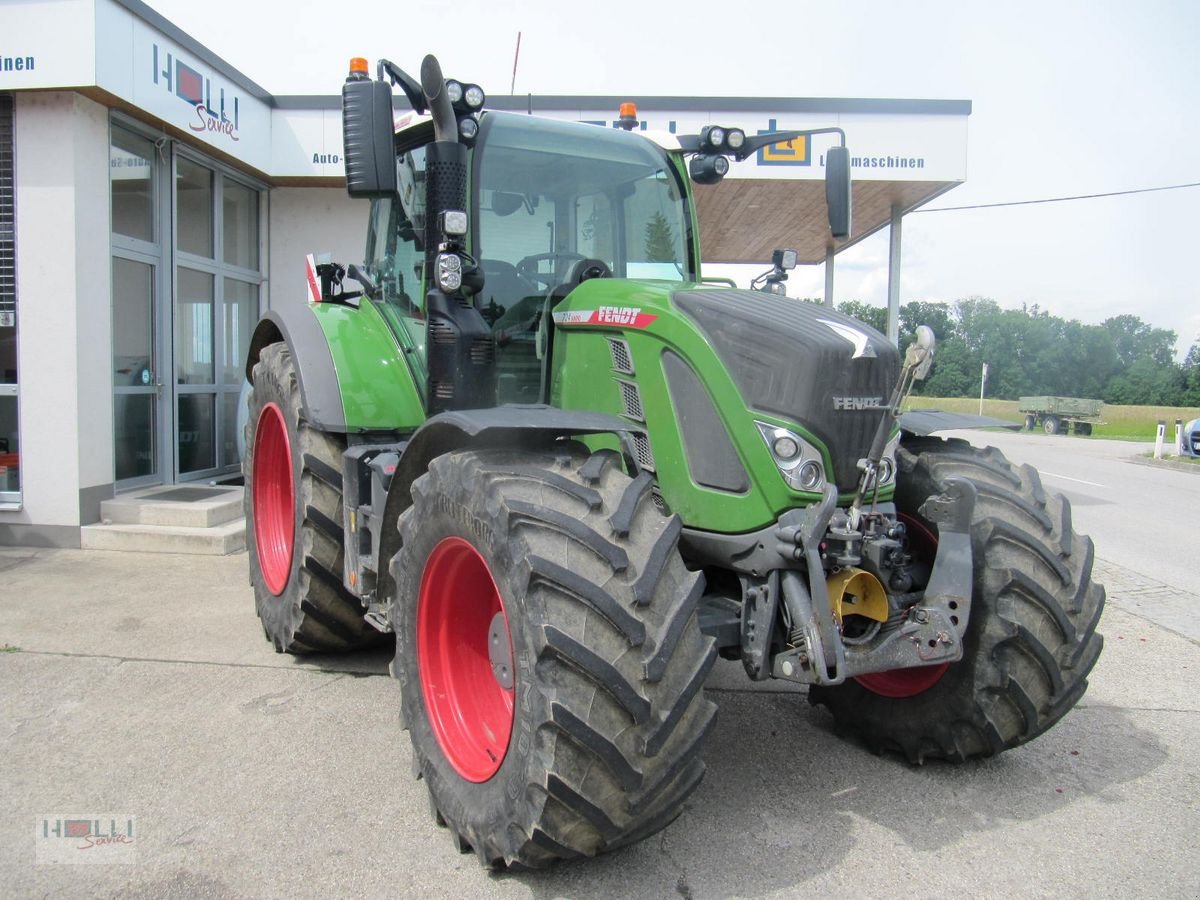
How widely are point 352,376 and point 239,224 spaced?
7.09 metres

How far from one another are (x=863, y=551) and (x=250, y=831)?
2.21 metres

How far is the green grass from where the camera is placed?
120ft

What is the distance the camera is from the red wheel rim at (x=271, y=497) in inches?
210

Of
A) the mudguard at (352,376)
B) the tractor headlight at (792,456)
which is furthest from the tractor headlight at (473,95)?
the tractor headlight at (792,456)

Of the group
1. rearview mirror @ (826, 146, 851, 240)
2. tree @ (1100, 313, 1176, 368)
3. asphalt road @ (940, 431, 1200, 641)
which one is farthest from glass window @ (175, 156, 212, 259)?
tree @ (1100, 313, 1176, 368)

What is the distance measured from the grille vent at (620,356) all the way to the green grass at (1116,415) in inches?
1318

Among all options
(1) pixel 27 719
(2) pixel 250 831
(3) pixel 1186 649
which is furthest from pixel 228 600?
(3) pixel 1186 649

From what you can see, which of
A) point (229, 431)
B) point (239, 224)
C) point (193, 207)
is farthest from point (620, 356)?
point (239, 224)

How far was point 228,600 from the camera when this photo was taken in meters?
6.02

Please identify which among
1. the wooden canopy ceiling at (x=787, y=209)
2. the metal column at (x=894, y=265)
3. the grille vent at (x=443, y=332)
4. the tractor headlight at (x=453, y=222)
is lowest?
the grille vent at (x=443, y=332)

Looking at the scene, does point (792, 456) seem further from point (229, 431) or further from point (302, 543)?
point (229, 431)

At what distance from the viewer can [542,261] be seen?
417 centimetres

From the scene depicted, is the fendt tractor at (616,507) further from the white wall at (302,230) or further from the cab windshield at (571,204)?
the white wall at (302,230)

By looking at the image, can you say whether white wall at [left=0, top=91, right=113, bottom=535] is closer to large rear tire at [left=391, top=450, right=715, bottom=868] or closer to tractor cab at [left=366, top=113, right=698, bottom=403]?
tractor cab at [left=366, top=113, right=698, bottom=403]
